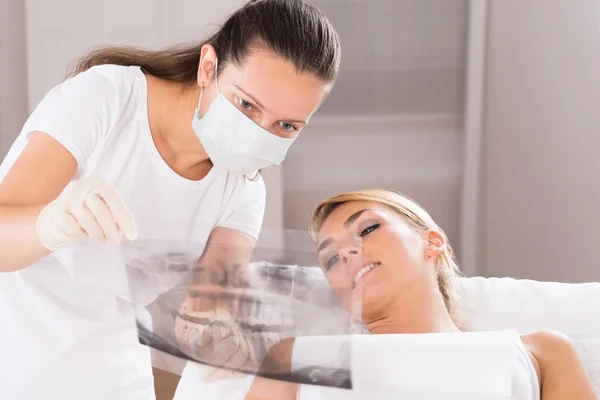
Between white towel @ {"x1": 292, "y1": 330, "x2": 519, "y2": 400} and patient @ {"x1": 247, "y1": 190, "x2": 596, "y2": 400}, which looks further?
patient @ {"x1": 247, "y1": 190, "x2": 596, "y2": 400}

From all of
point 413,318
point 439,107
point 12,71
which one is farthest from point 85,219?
point 439,107

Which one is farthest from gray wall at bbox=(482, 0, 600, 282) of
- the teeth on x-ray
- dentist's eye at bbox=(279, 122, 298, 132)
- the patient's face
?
the teeth on x-ray

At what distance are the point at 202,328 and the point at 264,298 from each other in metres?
0.10

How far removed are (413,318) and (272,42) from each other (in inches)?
23.4

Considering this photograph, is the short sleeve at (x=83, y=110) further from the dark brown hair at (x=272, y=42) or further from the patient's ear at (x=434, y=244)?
the patient's ear at (x=434, y=244)

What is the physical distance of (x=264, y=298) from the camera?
105 centimetres

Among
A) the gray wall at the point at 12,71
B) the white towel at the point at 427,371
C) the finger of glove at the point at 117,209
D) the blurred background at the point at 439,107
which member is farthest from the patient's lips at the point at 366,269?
the gray wall at the point at 12,71

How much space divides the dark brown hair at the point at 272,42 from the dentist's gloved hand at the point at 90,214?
0.37 m

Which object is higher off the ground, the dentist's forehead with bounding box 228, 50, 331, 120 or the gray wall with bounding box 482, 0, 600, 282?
the dentist's forehead with bounding box 228, 50, 331, 120

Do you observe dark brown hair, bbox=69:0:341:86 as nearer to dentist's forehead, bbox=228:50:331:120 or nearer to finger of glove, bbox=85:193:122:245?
dentist's forehead, bbox=228:50:331:120

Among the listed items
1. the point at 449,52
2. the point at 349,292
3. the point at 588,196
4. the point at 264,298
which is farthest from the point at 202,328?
the point at 449,52

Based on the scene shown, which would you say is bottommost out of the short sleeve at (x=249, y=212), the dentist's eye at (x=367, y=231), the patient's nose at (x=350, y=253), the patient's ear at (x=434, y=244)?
the patient's ear at (x=434, y=244)

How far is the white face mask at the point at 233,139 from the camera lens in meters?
1.17

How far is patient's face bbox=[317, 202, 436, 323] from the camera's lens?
4.38 ft
